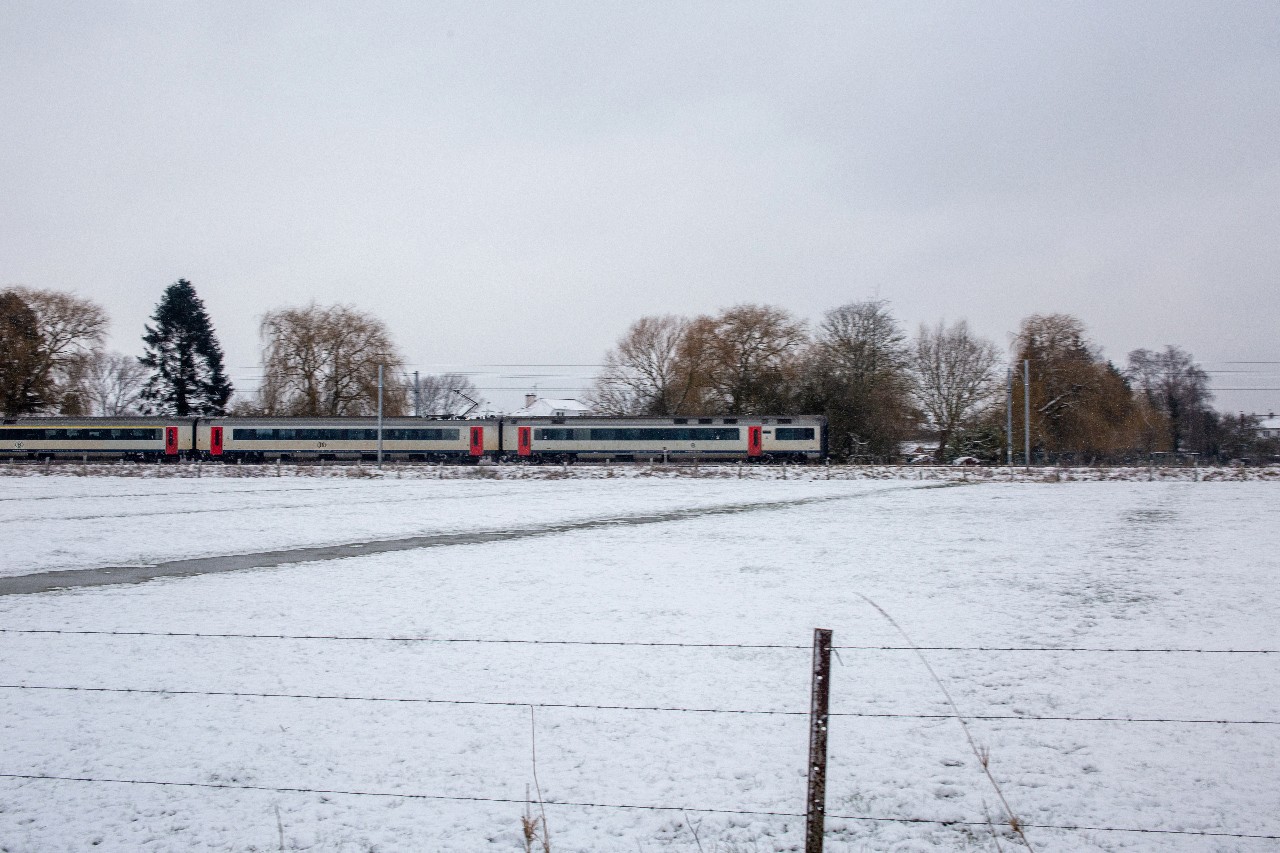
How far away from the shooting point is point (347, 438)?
5788 cm

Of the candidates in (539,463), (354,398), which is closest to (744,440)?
(539,463)

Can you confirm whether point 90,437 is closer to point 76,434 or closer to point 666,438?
point 76,434

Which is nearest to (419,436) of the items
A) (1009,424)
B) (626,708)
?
(1009,424)

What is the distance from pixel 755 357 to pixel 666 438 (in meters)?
14.0

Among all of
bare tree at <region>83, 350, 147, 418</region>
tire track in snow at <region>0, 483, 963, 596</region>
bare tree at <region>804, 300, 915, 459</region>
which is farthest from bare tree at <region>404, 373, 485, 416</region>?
tire track in snow at <region>0, 483, 963, 596</region>

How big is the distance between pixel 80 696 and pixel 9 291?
2824 inches

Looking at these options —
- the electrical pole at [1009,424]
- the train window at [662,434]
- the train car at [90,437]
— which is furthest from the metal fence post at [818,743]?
the train car at [90,437]

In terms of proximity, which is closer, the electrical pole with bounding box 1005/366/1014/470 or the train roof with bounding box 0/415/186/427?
the electrical pole with bounding box 1005/366/1014/470

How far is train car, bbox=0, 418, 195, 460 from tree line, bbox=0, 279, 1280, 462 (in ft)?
22.9

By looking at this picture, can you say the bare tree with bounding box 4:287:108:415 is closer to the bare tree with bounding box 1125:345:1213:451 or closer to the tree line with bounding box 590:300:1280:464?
the tree line with bounding box 590:300:1280:464

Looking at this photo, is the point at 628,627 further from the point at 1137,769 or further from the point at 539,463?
the point at 539,463

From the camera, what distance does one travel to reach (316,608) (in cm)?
1116

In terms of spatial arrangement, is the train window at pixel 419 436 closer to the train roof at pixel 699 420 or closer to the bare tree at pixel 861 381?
the train roof at pixel 699 420

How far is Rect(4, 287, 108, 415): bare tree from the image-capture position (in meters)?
63.0
